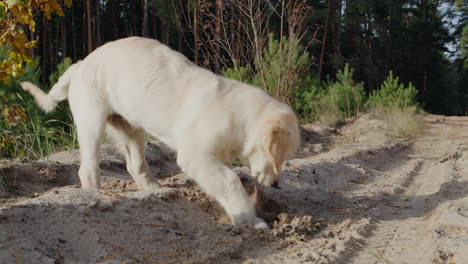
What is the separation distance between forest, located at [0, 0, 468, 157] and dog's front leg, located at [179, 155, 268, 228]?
1888mm

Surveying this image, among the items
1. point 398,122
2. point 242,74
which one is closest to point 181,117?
point 242,74

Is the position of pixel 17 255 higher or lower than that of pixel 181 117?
lower

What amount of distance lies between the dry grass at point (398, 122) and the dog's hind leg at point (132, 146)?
27.2 ft

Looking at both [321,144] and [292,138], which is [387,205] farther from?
[321,144]

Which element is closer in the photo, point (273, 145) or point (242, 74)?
point (273, 145)

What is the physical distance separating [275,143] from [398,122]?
10.1 metres

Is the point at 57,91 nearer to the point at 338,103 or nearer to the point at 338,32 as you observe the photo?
the point at 338,103

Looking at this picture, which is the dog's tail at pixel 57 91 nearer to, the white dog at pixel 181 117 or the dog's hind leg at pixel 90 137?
the white dog at pixel 181 117

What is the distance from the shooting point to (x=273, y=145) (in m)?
3.28

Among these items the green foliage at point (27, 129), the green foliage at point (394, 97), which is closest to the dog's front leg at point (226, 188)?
the green foliage at point (27, 129)

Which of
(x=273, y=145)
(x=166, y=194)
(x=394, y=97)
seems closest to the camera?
(x=273, y=145)

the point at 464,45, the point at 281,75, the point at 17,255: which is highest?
the point at 464,45

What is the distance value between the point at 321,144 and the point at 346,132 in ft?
8.32

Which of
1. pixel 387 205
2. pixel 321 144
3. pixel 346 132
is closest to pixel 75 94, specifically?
pixel 387 205
